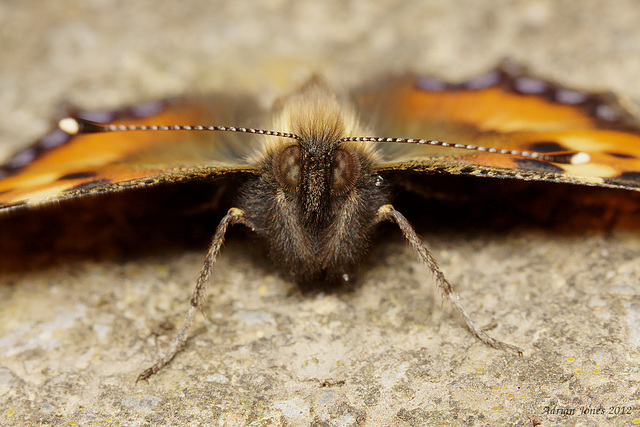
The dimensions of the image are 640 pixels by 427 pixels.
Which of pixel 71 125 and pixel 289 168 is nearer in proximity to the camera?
pixel 71 125

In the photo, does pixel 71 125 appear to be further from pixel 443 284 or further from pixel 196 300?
pixel 443 284

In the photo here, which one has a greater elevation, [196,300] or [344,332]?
[196,300]

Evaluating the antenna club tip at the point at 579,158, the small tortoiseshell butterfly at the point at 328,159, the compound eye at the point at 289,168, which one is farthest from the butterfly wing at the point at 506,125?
the compound eye at the point at 289,168

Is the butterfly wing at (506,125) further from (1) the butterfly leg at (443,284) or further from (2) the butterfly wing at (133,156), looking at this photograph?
(2) the butterfly wing at (133,156)

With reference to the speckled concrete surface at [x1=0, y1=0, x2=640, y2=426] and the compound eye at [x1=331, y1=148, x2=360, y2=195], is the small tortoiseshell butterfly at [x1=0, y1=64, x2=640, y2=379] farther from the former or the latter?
the speckled concrete surface at [x1=0, y1=0, x2=640, y2=426]

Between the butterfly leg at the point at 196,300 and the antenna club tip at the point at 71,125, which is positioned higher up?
the antenna club tip at the point at 71,125

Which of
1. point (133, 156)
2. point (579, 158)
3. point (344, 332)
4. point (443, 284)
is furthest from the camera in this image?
point (133, 156)

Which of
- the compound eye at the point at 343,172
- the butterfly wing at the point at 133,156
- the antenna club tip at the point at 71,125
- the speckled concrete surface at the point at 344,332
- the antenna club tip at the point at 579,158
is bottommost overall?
the speckled concrete surface at the point at 344,332

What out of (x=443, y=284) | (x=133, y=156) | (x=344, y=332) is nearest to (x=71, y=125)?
(x=133, y=156)
